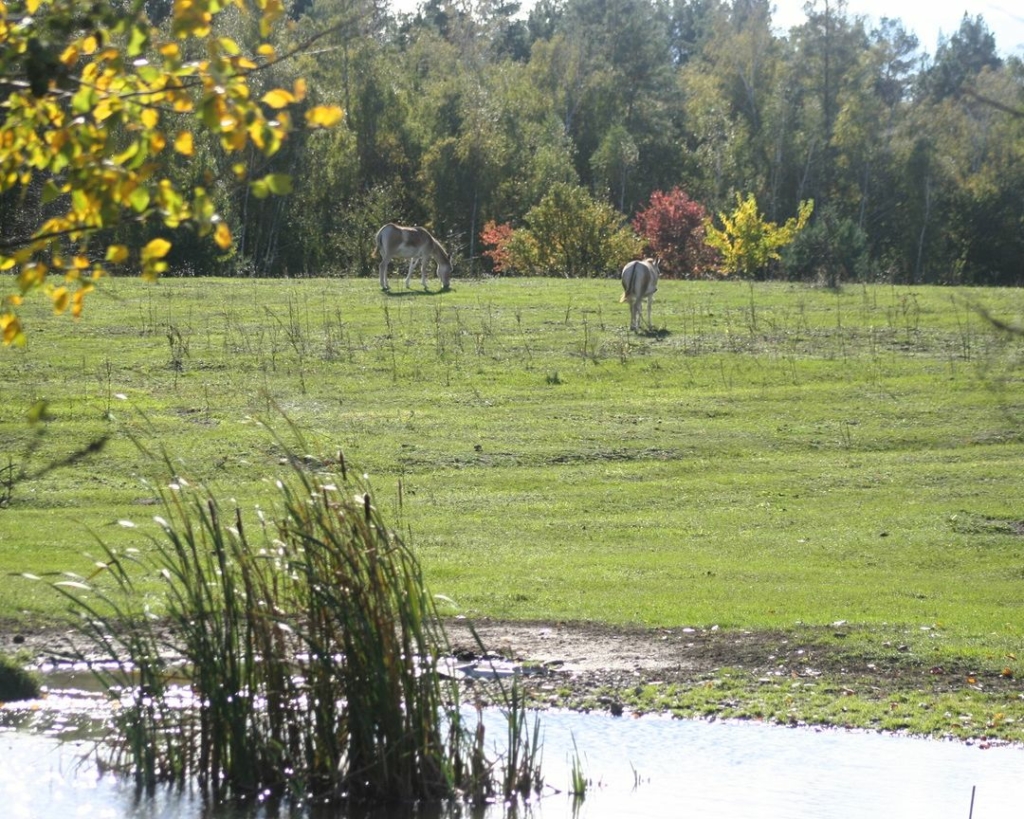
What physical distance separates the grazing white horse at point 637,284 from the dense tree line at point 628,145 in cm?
1619

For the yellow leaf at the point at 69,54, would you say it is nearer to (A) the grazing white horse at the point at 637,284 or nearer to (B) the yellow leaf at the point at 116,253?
(B) the yellow leaf at the point at 116,253

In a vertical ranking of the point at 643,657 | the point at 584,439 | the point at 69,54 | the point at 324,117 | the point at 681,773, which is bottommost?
the point at 681,773

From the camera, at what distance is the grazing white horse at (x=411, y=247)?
125ft

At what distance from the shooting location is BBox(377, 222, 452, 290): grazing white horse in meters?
38.1

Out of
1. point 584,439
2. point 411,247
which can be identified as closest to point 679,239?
point 411,247

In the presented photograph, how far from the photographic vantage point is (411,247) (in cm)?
3859

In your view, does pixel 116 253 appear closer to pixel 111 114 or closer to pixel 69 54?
pixel 111 114

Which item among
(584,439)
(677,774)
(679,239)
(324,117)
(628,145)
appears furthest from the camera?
(628,145)

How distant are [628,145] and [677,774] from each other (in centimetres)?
6609

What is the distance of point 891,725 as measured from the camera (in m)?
10.8

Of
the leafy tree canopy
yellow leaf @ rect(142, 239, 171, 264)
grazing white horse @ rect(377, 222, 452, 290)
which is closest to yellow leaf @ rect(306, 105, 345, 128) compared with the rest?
the leafy tree canopy

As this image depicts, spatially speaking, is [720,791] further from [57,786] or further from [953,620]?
[953,620]

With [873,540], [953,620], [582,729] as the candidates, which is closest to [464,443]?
[873,540]

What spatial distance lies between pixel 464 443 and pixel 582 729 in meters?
11.9
